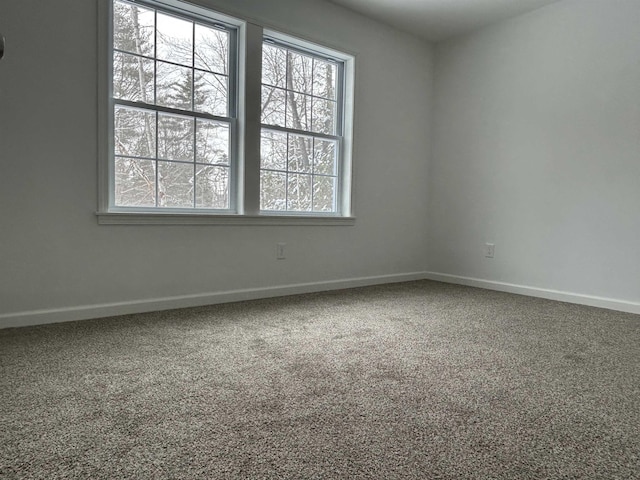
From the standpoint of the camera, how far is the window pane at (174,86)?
2.98m

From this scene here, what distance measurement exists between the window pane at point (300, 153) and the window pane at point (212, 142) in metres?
0.61

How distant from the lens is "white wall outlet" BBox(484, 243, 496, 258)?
417cm

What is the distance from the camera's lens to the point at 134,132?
290 cm

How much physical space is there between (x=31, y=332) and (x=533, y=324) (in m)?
3.01

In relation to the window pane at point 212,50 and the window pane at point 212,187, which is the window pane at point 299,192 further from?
the window pane at point 212,50

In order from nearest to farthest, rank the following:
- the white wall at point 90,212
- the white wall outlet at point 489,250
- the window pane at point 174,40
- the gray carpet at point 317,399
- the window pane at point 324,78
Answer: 1. the gray carpet at point 317,399
2. the white wall at point 90,212
3. the window pane at point 174,40
4. the window pane at point 324,78
5. the white wall outlet at point 489,250

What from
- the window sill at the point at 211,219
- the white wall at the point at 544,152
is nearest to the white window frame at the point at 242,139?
the window sill at the point at 211,219

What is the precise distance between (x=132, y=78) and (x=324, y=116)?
1673mm

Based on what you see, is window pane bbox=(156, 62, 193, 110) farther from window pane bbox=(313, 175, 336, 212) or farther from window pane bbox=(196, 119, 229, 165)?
window pane bbox=(313, 175, 336, 212)

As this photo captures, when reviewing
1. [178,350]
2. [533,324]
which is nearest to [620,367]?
[533,324]

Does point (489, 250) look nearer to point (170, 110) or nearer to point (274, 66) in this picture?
point (274, 66)

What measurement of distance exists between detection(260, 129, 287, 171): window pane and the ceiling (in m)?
1.31

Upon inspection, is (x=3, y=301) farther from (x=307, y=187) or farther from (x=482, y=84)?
(x=482, y=84)

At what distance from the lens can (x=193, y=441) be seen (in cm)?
129
